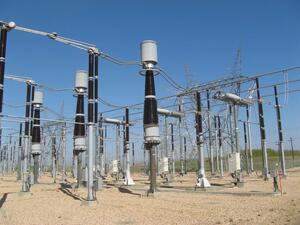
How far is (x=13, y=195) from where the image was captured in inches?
760

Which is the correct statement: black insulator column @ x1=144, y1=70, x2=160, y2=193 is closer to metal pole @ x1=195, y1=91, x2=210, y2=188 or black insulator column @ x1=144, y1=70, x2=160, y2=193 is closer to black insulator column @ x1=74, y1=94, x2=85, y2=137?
metal pole @ x1=195, y1=91, x2=210, y2=188

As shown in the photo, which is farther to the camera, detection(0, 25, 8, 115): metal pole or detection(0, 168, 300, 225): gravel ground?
detection(0, 25, 8, 115): metal pole

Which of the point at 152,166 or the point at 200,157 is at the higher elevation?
the point at 200,157

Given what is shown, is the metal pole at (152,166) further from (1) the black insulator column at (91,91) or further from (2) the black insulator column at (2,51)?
(2) the black insulator column at (2,51)

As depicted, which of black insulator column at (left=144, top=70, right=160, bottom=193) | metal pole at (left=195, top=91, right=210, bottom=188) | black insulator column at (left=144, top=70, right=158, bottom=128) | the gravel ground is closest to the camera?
the gravel ground

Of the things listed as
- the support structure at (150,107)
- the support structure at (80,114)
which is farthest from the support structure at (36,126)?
the support structure at (150,107)

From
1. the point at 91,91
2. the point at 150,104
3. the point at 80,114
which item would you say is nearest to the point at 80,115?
the point at 80,114

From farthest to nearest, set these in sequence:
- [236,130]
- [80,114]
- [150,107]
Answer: [236,130]
[80,114]
[150,107]

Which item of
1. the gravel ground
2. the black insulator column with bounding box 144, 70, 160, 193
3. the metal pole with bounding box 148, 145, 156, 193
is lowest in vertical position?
the gravel ground

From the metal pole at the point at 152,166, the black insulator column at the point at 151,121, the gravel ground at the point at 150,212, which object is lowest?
the gravel ground at the point at 150,212

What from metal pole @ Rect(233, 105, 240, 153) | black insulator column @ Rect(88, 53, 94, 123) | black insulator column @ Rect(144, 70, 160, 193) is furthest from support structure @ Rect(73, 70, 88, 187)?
metal pole @ Rect(233, 105, 240, 153)

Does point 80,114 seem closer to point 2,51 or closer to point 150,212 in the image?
point 2,51

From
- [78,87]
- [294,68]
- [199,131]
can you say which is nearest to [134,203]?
[199,131]

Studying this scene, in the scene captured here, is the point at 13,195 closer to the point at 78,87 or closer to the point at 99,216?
the point at 78,87
